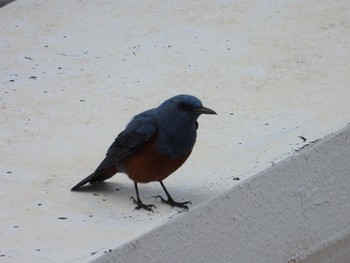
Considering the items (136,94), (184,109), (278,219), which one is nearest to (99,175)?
(184,109)

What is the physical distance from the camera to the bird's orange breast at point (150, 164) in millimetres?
3666

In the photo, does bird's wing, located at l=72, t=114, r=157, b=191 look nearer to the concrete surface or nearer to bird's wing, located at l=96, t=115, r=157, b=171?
bird's wing, located at l=96, t=115, r=157, b=171

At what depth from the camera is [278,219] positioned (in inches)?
155

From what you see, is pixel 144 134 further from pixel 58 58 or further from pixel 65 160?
pixel 58 58

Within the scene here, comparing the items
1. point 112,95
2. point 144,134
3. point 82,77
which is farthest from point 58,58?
point 144,134

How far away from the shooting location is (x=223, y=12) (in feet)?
20.0

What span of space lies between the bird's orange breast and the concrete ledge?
0.71 feet

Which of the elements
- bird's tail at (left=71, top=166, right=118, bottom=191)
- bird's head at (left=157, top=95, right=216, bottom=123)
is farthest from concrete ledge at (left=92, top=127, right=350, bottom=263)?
bird's tail at (left=71, top=166, right=118, bottom=191)

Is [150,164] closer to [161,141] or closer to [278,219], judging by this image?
[161,141]

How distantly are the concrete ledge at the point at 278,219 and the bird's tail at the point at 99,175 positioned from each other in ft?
1.67

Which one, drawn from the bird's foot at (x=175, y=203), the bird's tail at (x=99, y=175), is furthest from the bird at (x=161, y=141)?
the bird's tail at (x=99, y=175)

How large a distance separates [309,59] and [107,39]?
1397 millimetres

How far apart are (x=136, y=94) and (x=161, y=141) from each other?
1405 mm

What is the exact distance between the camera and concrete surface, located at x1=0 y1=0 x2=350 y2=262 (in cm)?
373
